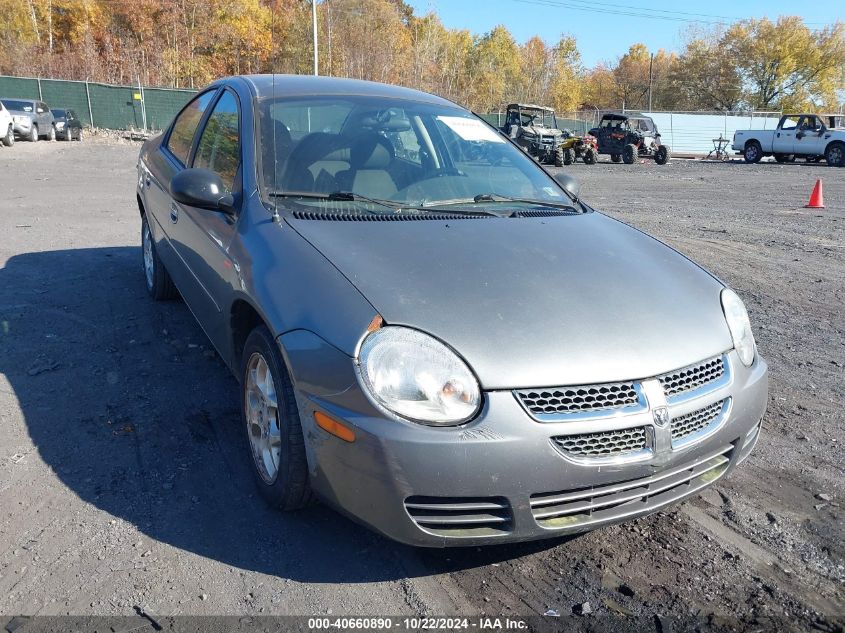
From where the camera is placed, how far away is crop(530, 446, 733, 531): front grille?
7.16 ft

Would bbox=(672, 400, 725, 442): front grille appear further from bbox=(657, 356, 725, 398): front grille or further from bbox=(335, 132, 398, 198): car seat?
bbox=(335, 132, 398, 198): car seat

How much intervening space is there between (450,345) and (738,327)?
1.23m

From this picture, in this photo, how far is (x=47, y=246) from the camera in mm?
7191

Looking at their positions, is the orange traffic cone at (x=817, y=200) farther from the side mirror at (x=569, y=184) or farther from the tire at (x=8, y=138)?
the tire at (x=8, y=138)

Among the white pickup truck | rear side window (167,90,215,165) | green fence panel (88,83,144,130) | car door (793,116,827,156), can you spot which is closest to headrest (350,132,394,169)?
rear side window (167,90,215,165)

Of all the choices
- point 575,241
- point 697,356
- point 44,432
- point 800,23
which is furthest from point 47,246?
point 800,23

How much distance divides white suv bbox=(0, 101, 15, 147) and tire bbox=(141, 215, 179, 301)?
21402 mm

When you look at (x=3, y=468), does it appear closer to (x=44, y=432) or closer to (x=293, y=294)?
(x=44, y=432)

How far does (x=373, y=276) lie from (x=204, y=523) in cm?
114

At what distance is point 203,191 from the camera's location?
3.05 metres

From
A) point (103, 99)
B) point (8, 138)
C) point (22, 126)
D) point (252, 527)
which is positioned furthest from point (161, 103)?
point (252, 527)

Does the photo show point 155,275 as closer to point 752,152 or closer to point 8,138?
point 8,138

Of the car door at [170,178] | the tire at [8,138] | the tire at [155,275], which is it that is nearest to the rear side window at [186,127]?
the car door at [170,178]

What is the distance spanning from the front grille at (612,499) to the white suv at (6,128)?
84.4 ft
